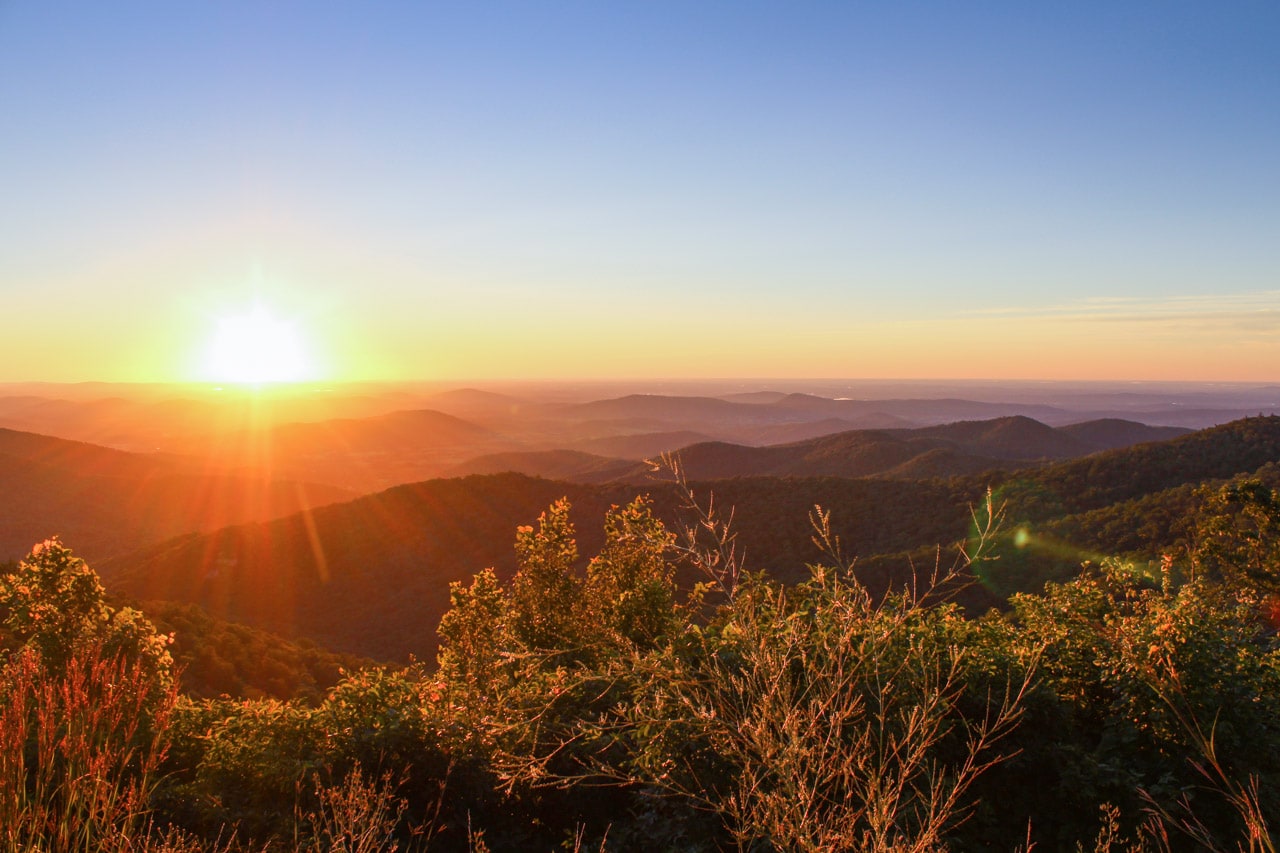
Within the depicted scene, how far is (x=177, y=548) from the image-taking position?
44.0 m

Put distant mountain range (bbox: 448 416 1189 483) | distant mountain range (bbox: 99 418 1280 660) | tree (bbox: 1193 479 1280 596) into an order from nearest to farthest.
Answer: tree (bbox: 1193 479 1280 596)
distant mountain range (bbox: 99 418 1280 660)
distant mountain range (bbox: 448 416 1189 483)

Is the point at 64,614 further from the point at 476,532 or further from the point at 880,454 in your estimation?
the point at 880,454

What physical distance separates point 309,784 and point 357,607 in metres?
34.5

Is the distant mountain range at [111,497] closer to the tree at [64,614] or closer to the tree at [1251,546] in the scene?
the tree at [64,614]

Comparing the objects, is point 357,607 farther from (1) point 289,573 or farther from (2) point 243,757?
(2) point 243,757

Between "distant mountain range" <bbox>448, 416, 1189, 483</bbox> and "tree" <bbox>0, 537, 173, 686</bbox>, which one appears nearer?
"tree" <bbox>0, 537, 173, 686</bbox>

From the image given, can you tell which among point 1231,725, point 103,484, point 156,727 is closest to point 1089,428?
point 1231,725

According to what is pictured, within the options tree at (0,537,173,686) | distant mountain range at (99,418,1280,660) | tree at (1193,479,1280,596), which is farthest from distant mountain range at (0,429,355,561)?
tree at (1193,479,1280,596)

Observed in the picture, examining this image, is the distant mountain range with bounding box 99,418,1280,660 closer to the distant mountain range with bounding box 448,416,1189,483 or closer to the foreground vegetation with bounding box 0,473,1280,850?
the distant mountain range with bounding box 448,416,1189,483

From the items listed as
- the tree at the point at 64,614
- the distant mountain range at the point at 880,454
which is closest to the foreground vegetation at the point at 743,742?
the tree at the point at 64,614

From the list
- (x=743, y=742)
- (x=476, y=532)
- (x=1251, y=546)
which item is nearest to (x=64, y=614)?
(x=743, y=742)

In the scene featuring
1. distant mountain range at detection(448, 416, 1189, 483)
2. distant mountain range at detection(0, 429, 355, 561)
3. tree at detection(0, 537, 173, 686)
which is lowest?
distant mountain range at detection(0, 429, 355, 561)

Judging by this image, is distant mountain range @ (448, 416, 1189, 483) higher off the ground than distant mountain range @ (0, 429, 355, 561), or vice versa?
distant mountain range @ (448, 416, 1189, 483)

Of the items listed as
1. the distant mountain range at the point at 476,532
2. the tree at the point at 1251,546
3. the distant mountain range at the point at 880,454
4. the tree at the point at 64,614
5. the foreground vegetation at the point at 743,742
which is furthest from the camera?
the distant mountain range at the point at 880,454
